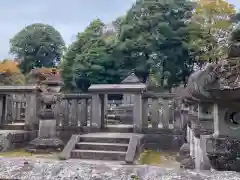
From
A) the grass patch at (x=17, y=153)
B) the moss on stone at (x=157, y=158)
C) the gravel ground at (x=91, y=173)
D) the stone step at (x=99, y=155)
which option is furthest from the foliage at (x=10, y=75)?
the gravel ground at (x=91, y=173)

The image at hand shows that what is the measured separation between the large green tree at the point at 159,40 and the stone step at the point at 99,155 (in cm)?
1429

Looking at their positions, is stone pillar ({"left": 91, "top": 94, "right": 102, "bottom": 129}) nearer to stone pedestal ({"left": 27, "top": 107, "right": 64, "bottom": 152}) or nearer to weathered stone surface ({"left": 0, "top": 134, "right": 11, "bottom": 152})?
stone pedestal ({"left": 27, "top": 107, "right": 64, "bottom": 152})

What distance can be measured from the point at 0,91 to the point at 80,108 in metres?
3.65

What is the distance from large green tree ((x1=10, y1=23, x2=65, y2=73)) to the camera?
38.0m

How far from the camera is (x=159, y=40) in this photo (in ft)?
71.4

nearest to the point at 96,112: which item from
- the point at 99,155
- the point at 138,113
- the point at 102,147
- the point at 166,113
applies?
the point at 138,113

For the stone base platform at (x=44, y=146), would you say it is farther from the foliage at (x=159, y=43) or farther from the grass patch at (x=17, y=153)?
the foliage at (x=159, y=43)

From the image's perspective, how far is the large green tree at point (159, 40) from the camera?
2192 cm

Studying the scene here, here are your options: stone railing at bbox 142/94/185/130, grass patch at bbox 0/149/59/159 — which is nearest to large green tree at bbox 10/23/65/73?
grass patch at bbox 0/149/59/159

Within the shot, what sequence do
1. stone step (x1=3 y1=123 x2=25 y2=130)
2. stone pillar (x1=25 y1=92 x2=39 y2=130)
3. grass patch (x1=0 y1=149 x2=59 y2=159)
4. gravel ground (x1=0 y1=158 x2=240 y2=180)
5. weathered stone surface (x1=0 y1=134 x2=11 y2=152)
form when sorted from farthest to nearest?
stone step (x1=3 y1=123 x2=25 y2=130) → stone pillar (x1=25 y1=92 x2=39 y2=130) → weathered stone surface (x1=0 y1=134 x2=11 y2=152) → grass patch (x1=0 y1=149 x2=59 y2=159) → gravel ground (x1=0 y1=158 x2=240 y2=180)

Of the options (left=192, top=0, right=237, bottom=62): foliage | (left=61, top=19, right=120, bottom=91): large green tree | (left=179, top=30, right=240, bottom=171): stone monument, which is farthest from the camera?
(left=61, top=19, right=120, bottom=91): large green tree

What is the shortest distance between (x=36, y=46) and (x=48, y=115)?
30913mm

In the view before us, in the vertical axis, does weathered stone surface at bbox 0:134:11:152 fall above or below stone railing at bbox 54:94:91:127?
below

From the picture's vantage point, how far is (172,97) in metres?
10.6
